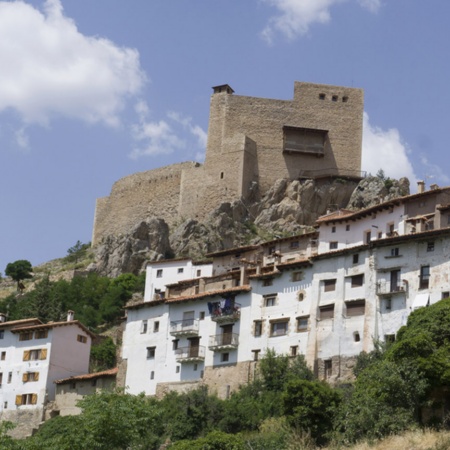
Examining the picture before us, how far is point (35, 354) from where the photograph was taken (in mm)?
76688

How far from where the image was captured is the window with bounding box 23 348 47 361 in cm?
7619

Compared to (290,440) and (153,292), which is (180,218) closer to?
(153,292)

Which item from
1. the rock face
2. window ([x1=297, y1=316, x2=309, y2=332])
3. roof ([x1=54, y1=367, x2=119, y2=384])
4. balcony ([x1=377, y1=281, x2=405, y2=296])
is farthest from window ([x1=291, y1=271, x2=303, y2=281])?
the rock face

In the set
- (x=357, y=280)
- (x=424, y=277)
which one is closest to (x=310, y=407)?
(x=424, y=277)

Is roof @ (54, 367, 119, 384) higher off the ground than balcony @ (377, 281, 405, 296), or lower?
lower

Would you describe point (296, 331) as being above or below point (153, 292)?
below

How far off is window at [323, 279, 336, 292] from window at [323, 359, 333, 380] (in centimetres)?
438

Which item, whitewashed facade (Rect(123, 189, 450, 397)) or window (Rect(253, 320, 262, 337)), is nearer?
whitewashed facade (Rect(123, 189, 450, 397))

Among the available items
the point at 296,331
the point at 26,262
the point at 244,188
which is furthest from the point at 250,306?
the point at 26,262

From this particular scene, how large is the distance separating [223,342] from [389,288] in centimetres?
1124

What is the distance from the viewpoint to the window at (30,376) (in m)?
75.8

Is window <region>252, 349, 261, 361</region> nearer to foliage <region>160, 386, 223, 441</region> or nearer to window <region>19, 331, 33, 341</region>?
foliage <region>160, 386, 223, 441</region>

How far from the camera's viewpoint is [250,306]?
66812mm

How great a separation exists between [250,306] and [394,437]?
73.2 ft
